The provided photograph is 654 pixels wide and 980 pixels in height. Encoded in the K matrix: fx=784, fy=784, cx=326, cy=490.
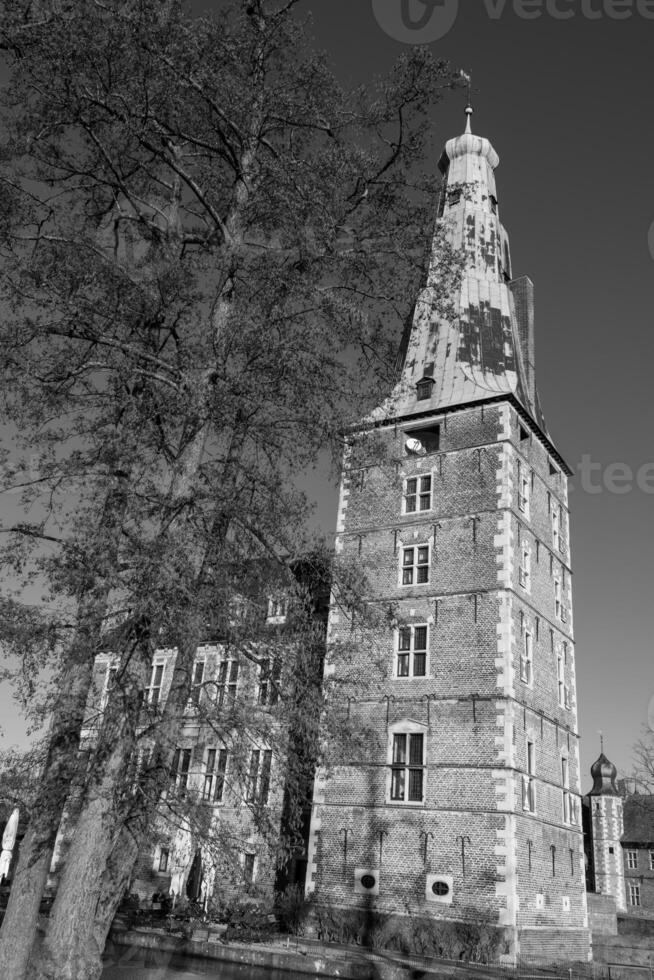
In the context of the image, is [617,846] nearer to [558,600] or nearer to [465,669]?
[558,600]

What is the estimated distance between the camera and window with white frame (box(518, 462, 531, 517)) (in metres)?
24.2

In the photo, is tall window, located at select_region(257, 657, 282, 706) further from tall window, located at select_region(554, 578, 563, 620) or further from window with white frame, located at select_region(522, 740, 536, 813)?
tall window, located at select_region(554, 578, 563, 620)

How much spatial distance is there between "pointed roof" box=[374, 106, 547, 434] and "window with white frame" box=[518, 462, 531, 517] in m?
2.02

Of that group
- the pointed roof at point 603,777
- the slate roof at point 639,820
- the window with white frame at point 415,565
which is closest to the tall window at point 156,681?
the window with white frame at point 415,565

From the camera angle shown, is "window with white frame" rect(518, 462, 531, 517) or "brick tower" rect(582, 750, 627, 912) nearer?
"window with white frame" rect(518, 462, 531, 517)

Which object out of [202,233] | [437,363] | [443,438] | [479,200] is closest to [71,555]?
[202,233]

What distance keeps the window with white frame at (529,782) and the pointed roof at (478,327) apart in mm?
10478

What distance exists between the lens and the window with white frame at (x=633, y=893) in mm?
47003

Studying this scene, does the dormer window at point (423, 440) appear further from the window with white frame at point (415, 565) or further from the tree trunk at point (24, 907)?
the tree trunk at point (24, 907)

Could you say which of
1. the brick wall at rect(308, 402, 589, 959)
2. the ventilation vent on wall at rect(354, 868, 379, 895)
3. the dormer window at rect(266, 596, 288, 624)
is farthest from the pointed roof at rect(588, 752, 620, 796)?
the dormer window at rect(266, 596, 288, 624)

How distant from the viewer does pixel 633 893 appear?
47188 millimetres

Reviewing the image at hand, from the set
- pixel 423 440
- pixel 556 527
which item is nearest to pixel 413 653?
pixel 423 440

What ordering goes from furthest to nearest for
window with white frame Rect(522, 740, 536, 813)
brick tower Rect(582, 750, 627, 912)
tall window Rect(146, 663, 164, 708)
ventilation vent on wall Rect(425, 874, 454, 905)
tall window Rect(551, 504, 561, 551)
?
brick tower Rect(582, 750, 627, 912)
tall window Rect(146, 663, 164, 708)
tall window Rect(551, 504, 561, 551)
window with white frame Rect(522, 740, 536, 813)
ventilation vent on wall Rect(425, 874, 454, 905)

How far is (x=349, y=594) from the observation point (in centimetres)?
1066
